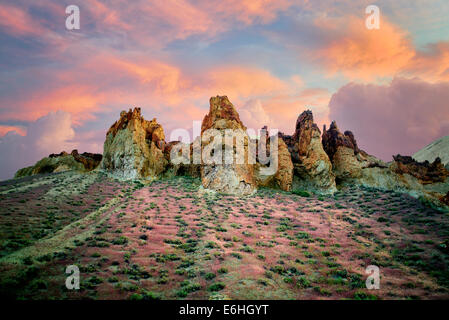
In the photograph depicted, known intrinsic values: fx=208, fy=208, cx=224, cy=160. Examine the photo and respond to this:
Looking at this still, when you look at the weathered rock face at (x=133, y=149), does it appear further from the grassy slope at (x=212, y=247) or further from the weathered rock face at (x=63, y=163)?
the weathered rock face at (x=63, y=163)

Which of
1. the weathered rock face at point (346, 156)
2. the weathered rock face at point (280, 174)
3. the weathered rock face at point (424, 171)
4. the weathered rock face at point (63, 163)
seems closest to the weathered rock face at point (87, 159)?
the weathered rock face at point (63, 163)

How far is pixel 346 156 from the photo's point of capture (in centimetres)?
5525

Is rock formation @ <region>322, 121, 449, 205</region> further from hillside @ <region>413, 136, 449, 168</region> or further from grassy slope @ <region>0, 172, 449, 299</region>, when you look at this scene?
hillside @ <region>413, 136, 449, 168</region>

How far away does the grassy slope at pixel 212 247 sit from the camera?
42.3ft

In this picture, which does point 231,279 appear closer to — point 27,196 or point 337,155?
point 27,196

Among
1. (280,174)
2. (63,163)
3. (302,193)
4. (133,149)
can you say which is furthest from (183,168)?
(63,163)

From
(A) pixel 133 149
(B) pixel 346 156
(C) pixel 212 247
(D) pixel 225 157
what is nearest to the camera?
(C) pixel 212 247

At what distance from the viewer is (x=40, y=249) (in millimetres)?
17031

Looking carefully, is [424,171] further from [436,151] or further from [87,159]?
[436,151]

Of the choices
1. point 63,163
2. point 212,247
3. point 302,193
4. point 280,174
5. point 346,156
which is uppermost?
point 346,156

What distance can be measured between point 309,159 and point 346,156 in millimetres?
10809

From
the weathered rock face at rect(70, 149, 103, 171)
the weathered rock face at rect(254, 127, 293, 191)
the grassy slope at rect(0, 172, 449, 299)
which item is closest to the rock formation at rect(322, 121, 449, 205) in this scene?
the weathered rock face at rect(254, 127, 293, 191)
